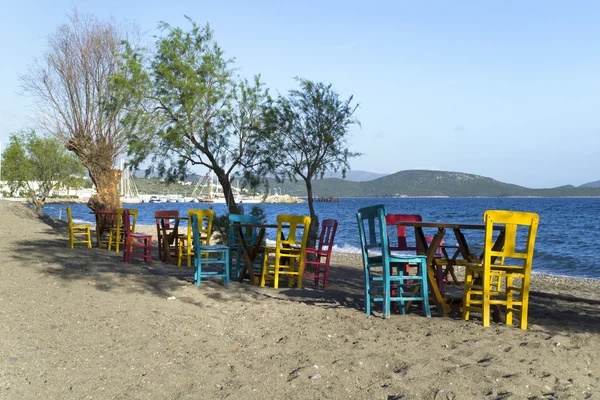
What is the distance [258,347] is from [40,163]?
1315 inches

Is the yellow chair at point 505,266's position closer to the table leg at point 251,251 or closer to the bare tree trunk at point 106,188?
the table leg at point 251,251

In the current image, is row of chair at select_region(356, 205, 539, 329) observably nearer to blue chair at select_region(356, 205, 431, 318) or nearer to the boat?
blue chair at select_region(356, 205, 431, 318)

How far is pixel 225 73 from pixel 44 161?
2218cm

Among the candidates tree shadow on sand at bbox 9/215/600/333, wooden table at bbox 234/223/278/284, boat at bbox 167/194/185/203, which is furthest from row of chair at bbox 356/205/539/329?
boat at bbox 167/194/185/203

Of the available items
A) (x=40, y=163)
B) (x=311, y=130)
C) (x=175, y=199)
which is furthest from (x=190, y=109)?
(x=175, y=199)

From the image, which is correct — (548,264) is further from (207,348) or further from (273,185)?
(207,348)

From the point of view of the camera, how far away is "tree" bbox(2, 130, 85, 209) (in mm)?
34750

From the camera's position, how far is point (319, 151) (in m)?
15.7

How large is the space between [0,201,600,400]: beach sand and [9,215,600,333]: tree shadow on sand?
0.05 metres

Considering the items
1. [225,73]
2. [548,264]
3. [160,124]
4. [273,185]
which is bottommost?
[548,264]

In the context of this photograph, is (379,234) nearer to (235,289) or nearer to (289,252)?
(235,289)

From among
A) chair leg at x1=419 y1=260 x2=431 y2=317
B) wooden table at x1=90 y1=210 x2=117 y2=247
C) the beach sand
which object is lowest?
the beach sand

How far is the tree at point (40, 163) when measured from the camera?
34.8 meters

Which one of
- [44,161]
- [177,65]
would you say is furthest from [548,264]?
[44,161]
